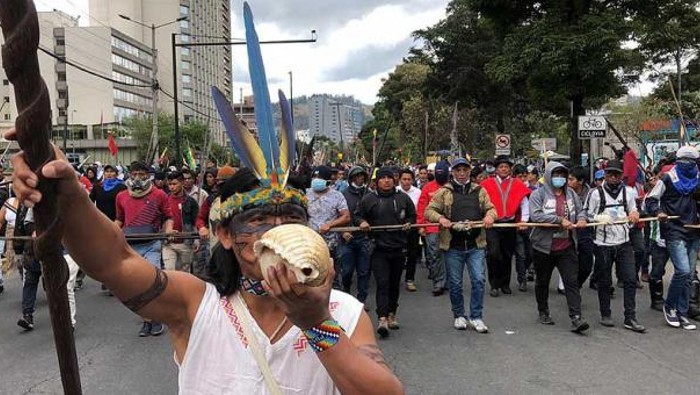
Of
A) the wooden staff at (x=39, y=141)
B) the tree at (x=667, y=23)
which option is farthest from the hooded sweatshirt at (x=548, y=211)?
the tree at (x=667, y=23)

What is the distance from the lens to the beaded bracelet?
4.59 feet

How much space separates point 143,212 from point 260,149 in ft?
18.8

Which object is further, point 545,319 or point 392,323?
point 545,319

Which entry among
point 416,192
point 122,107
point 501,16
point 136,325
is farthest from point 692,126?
point 122,107

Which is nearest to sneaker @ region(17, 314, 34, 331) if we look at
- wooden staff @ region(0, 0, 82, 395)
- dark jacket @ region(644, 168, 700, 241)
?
wooden staff @ region(0, 0, 82, 395)

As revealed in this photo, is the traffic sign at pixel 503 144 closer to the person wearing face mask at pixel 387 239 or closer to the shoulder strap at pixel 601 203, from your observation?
the shoulder strap at pixel 601 203

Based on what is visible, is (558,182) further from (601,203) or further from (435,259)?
(435,259)

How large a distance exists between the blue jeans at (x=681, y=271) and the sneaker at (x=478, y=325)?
2114 millimetres

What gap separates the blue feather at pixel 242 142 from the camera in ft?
6.18

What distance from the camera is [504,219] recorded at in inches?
343

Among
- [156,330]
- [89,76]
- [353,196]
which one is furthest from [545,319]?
[89,76]

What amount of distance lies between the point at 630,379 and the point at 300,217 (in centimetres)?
442

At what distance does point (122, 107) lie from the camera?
93500 mm

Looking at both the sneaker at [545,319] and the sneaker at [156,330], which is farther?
the sneaker at [545,319]
